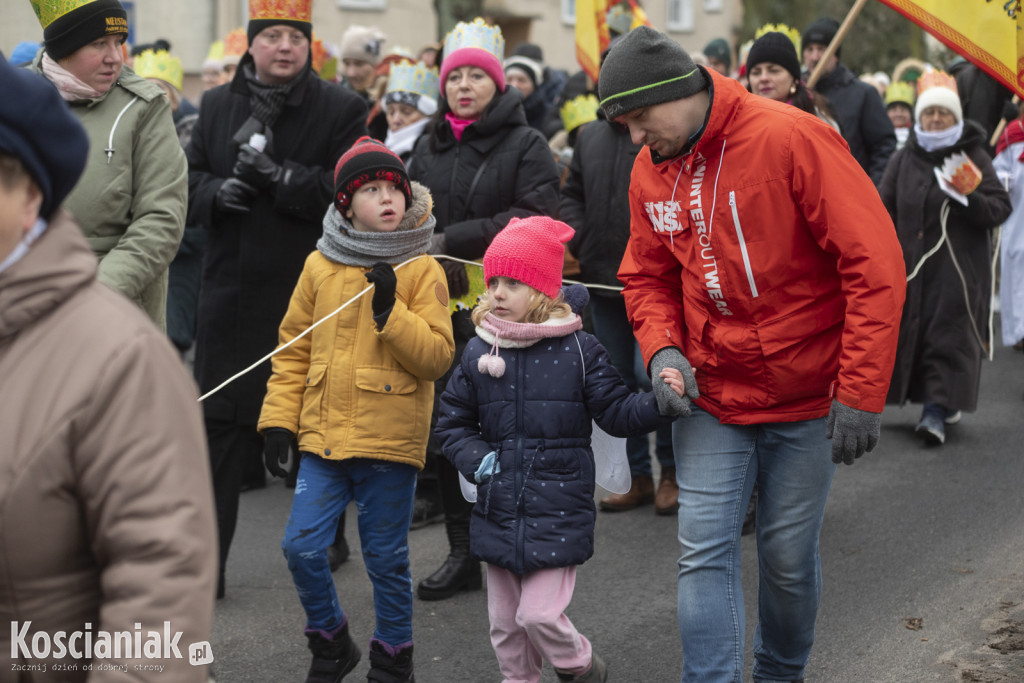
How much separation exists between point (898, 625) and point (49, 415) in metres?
3.87

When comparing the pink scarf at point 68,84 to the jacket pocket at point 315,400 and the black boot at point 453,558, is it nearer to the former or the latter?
the jacket pocket at point 315,400

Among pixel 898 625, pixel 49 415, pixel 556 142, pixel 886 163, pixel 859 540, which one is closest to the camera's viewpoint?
pixel 49 415

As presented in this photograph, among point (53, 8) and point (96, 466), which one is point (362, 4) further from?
point (96, 466)

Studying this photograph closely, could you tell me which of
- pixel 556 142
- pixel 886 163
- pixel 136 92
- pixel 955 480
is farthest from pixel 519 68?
pixel 136 92

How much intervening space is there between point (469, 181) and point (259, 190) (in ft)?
2.96

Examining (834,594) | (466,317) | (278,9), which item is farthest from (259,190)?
(834,594)

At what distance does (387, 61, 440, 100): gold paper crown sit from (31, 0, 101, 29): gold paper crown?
2785mm

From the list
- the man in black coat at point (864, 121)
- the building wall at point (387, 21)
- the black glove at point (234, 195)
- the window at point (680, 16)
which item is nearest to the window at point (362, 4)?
the building wall at point (387, 21)

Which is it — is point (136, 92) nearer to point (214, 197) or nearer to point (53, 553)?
point (214, 197)

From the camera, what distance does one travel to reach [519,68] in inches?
417

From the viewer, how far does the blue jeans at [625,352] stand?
6539mm

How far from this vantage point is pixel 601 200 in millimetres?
6383

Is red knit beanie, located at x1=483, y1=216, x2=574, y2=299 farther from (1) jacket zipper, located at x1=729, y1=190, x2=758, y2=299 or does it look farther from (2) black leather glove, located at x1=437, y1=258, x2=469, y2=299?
(2) black leather glove, located at x1=437, y1=258, x2=469, y2=299

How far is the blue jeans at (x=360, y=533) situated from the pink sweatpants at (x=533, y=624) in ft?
1.29
